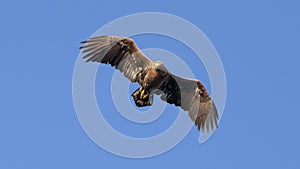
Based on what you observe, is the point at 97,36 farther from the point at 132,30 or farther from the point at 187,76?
the point at 187,76

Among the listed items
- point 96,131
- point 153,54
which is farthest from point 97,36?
point 96,131

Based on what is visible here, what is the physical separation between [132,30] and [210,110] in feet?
11.0

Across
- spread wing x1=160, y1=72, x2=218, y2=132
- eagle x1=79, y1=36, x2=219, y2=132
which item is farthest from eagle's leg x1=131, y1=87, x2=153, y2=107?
spread wing x1=160, y1=72, x2=218, y2=132

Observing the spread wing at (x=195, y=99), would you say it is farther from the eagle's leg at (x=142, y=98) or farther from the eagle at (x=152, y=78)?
the eagle's leg at (x=142, y=98)

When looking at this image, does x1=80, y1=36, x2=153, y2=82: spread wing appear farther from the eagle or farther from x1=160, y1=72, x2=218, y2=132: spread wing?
x1=160, y1=72, x2=218, y2=132: spread wing

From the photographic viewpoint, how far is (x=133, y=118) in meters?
19.4

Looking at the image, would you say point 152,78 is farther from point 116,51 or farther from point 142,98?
point 116,51

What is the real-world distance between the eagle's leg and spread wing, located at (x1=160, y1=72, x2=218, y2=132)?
735 mm

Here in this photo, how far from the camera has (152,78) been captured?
19.8m

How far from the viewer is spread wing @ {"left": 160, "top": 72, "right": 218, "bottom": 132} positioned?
20219 mm

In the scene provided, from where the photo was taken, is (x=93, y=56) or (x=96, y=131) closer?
(x=96, y=131)

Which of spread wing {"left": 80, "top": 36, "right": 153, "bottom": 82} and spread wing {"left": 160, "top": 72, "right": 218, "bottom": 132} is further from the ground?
spread wing {"left": 80, "top": 36, "right": 153, "bottom": 82}

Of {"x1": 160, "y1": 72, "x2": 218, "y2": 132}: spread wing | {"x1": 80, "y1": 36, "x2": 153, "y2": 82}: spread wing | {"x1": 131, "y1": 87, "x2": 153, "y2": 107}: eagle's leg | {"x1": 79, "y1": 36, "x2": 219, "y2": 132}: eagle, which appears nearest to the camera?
{"x1": 131, "y1": 87, "x2": 153, "y2": 107}: eagle's leg

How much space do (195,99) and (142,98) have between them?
1959 mm
